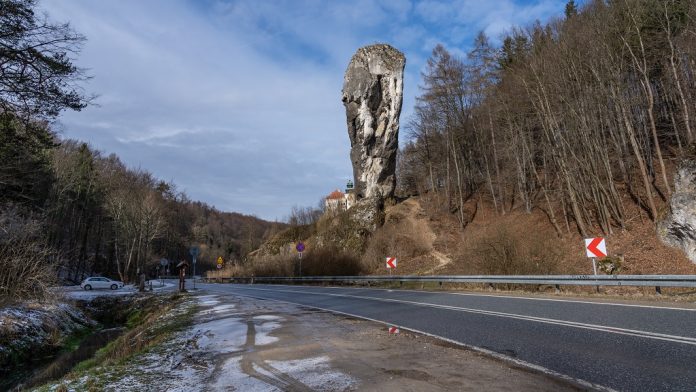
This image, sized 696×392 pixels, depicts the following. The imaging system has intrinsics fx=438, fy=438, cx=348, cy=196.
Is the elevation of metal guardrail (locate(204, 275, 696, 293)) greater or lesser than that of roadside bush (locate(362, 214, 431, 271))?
lesser

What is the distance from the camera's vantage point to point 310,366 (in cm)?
612

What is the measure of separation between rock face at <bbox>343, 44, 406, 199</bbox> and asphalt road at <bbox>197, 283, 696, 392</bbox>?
35.8 m

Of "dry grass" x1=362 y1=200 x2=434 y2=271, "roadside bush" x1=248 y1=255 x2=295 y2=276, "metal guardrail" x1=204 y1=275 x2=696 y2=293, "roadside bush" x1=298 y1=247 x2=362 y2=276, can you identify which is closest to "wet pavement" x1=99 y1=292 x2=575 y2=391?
"metal guardrail" x1=204 y1=275 x2=696 y2=293

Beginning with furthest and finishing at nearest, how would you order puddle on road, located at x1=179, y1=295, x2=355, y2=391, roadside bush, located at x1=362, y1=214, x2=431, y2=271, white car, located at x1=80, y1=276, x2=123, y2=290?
white car, located at x1=80, y1=276, x2=123, y2=290 → roadside bush, located at x1=362, y1=214, x2=431, y2=271 → puddle on road, located at x1=179, y1=295, x2=355, y2=391

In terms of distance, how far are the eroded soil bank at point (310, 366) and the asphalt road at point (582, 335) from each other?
2.07 feet

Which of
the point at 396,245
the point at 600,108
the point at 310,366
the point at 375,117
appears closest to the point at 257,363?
the point at 310,366

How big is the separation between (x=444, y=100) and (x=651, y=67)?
59.1 feet

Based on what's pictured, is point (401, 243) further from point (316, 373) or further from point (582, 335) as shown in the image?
point (316, 373)

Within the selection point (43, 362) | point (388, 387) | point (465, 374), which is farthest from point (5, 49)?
point (465, 374)

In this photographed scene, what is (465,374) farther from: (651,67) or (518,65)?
(518,65)

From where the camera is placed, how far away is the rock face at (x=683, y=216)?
19.4 metres

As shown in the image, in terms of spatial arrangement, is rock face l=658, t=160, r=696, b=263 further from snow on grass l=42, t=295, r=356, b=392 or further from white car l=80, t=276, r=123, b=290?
white car l=80, t=276, r=123, b=290

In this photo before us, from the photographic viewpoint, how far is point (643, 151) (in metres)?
27.1

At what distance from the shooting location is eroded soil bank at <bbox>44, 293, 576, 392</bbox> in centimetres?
516
